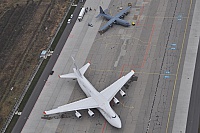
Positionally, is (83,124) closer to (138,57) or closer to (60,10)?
(138,57)

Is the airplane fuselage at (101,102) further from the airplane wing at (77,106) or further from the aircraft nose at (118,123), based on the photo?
the airplane wing at (77,106)

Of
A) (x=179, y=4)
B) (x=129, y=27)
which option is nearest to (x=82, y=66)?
(x=129, y=27)

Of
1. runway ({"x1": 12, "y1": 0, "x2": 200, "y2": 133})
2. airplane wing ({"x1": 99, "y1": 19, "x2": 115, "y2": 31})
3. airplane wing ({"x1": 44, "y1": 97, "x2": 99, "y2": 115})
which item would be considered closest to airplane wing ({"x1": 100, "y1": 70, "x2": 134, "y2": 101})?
runway ({"x1": 12, "y1": 0, "x2": 200, "y2": 133})

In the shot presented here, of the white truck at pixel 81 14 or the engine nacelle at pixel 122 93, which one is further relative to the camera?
the white truck at pixel 81 14

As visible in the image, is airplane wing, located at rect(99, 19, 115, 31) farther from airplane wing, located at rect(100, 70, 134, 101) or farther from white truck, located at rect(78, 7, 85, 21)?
airplane wing, located at rect(100, 70, 134, 101)

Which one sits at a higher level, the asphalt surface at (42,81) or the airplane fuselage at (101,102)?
the airplane fuselage at (101,102)

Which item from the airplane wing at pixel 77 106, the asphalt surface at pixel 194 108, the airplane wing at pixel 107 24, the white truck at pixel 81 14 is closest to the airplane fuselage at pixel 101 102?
the airplane wing at pixel 77 106

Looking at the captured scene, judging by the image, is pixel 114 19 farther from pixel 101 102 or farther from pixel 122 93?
pixel 101 102

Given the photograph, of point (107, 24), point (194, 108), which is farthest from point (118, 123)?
point (107, 24)
